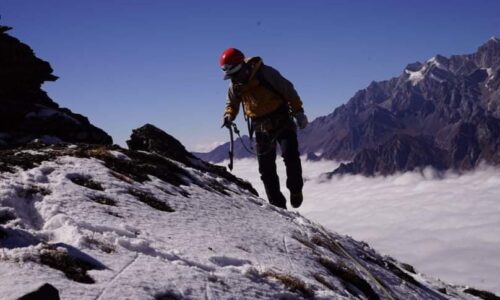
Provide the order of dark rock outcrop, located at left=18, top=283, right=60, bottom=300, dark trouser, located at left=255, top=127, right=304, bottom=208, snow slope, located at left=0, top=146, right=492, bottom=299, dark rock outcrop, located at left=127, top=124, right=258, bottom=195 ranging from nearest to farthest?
dark rock outcrop, located at left=18, top=283, right=60, bottom=300 < snow slope, located at left=0, top=146, right=492, bottom=299 < dark trouser, located at left=255, top=127, right=304, bottom=208 < dark rock outcrop, located at left=127, top=124, right=258, bottom=195

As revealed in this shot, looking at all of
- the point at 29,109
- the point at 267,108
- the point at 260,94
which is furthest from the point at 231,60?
the point at 29,109

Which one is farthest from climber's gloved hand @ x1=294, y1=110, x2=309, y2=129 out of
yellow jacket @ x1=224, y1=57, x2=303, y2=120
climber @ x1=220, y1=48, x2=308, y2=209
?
yellow jacket @ x1=224, y1=57, x2=303, y2=120

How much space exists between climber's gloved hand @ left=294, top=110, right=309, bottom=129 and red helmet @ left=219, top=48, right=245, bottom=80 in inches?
114

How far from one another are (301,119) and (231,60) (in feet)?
11.4

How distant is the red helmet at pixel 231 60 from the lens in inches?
685

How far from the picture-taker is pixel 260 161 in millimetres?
19500

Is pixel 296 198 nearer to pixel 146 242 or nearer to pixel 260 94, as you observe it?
pixel 260 94

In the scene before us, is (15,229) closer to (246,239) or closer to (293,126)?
(246,239)

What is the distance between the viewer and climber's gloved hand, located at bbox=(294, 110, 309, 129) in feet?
58.1

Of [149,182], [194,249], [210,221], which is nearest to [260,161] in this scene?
[149,182]

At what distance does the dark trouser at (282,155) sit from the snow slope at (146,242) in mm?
2571

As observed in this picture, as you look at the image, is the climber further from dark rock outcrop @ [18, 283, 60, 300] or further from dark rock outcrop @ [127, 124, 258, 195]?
dark rock outcrop @ [18, 283, 60, 300]

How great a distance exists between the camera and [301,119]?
17750 millimetres

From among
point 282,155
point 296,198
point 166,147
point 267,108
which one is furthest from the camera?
point 166,147
